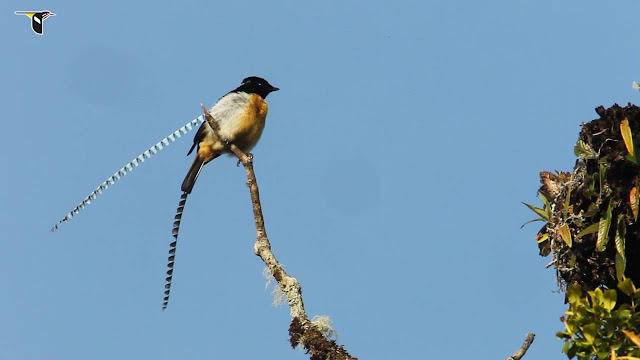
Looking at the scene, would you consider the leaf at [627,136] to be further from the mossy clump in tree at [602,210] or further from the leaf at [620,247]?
the leaf at [620,247]

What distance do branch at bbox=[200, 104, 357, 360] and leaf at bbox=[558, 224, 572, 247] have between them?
161 cm

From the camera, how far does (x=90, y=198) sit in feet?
26.3

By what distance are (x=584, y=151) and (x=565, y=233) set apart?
558 millimetres

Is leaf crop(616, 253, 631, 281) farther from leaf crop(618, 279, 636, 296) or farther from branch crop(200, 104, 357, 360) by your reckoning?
branch crop(200, 104, 357, 360)

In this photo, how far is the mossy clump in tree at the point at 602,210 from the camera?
610 cm

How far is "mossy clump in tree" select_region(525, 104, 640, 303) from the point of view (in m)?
6.10

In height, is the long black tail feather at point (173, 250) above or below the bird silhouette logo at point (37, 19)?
below

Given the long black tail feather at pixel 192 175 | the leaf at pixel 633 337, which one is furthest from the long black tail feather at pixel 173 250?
the leaf at pixel 633 337

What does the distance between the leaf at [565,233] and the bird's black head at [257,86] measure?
5349mm

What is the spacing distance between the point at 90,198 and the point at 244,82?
384 centimetres

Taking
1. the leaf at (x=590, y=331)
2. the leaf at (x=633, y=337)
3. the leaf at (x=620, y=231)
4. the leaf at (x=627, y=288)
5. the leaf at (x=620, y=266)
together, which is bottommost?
the leaf at (x=633, y=337)

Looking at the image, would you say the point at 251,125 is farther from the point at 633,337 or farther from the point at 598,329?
the point at 633,337

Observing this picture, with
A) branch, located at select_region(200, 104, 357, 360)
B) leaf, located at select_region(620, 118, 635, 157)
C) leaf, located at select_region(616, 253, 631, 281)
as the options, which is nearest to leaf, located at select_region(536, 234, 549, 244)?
leaf, located at select_region(616, 253, 631, 281)

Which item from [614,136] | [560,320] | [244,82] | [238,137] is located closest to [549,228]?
[614,136]
